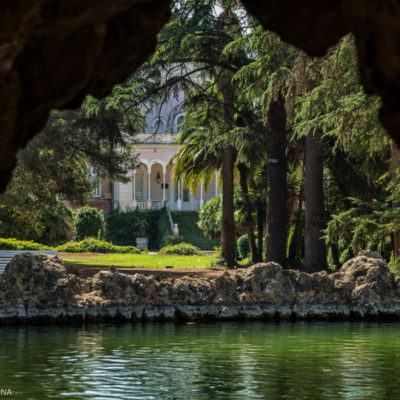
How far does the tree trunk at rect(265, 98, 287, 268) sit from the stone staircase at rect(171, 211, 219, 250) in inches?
862

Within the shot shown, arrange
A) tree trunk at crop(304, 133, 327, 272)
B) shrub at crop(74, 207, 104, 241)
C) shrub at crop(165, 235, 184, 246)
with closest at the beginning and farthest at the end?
tree trunk at crop(304, 133, 327, 272) < shrub at crop(74, 207, 104, 241) < shrub at crop(165, 235, 184, 246)

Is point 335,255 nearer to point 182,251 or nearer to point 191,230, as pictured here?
point 182,251

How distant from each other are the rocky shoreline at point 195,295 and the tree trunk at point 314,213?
5.42m

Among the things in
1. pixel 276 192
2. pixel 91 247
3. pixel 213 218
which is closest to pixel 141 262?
pixel 213 218

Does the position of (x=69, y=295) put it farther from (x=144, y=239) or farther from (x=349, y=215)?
(x=144, y=239)

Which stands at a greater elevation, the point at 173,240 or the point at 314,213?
the point at 173,240

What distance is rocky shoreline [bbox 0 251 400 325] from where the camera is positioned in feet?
41.1

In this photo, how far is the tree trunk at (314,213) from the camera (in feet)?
63.6

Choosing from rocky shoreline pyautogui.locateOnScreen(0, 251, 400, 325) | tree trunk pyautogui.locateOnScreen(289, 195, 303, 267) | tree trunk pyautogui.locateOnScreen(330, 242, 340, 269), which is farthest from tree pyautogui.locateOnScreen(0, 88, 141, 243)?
rocky shoreline pyautogui.locateOnScreen(0, 251, 400, 325)

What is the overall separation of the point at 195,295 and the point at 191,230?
109 feet

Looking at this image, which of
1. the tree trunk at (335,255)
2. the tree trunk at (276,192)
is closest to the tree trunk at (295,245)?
the tree trunk at (335,255)

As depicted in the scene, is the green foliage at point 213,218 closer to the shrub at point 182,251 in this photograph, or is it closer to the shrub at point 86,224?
the shrub at point 182,251

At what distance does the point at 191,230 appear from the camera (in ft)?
152

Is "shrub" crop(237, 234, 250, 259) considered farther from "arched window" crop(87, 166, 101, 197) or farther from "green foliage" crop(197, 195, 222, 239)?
"arched window" crop(87, 166, 101, 197)
